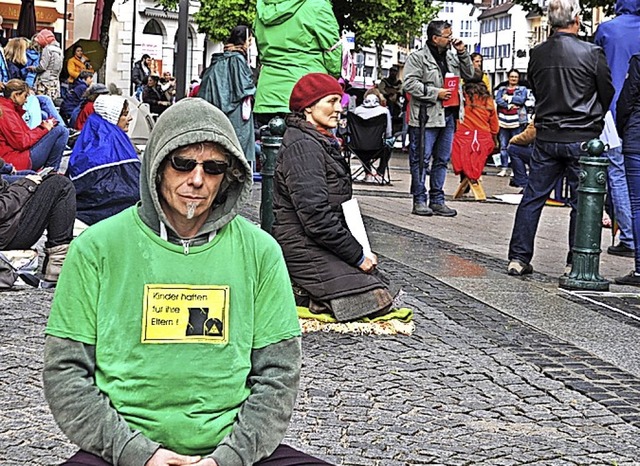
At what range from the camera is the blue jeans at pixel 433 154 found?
13.8 m

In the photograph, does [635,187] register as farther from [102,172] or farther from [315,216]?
[102,172]

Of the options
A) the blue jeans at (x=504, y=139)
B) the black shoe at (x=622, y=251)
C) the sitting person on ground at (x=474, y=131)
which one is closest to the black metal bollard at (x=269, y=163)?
the black shoe at (x=622, y=251)

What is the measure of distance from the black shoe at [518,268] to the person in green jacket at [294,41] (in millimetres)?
2198

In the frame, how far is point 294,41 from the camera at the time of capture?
10523 mm

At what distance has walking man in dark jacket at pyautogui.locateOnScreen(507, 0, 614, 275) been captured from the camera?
9312 millimetres

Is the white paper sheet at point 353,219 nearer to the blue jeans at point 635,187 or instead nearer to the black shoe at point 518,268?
the black shoe at point 518,268

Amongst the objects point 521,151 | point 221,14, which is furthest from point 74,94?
point 221,14

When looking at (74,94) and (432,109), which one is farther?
(74,94)

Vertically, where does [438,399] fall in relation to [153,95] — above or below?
below

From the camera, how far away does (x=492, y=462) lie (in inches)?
191

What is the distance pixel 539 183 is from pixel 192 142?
6.65m

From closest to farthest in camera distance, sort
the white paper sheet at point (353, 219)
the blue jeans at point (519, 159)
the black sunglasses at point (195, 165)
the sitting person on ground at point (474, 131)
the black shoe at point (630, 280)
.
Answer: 1. the black sunglasses at point (195, 165)
2. the white paper sheet at point (353, 219)
3. the black shoe at point (630, 280)
4. the blue jeans at point (519, 159)
5. the sitting person on ground at point (474, 131)

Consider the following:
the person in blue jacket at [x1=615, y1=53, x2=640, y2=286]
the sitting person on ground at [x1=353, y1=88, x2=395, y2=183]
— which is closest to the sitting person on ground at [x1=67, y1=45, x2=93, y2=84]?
the sitting person on ground at [x1=353, y1=88, x2=395, y2=183]

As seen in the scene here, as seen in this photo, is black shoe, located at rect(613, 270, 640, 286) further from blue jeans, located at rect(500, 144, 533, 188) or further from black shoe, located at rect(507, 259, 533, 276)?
blue jeans, located at rect(500, 144, 533, 188)
